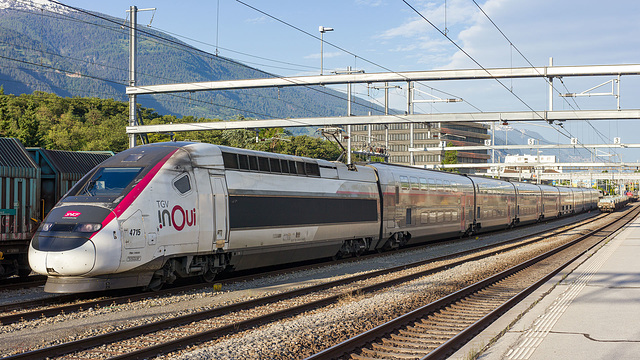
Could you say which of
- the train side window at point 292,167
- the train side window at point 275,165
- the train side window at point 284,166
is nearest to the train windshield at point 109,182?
the train side window at point 275,165

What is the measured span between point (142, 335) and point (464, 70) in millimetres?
18958

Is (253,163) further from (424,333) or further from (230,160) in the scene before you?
(424,333)

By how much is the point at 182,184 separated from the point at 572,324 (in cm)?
866

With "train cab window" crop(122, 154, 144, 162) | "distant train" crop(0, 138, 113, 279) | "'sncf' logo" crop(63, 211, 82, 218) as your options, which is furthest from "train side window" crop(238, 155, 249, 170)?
"distant train" crop(0, 138, 113, 279)

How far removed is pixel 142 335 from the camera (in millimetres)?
9289

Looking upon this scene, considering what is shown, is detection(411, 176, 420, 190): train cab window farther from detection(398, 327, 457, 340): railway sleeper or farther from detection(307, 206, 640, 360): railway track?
detection(398, 327, 457, 340): railway sleeper

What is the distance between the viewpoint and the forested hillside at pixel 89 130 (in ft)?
185

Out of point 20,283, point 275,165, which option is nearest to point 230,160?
point 275,165

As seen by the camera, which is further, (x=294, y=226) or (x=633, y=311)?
(x=294, y=226)

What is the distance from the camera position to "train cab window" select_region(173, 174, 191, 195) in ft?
43.6

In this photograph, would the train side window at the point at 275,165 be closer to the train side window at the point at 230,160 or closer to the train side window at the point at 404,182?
the train side window at the point at 230,160

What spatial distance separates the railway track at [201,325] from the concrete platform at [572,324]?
3.69 meters

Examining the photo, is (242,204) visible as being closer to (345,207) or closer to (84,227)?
(84,227)

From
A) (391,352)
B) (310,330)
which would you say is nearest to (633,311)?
(391,352)
